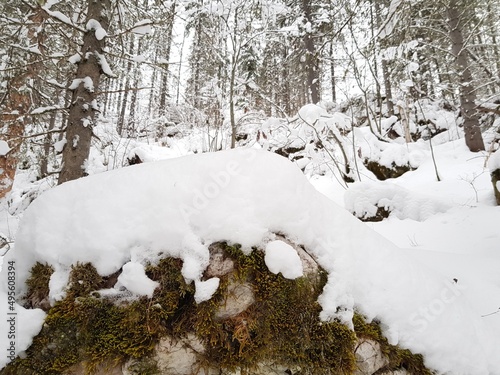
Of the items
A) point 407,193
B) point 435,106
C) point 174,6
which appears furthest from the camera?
point 435,106

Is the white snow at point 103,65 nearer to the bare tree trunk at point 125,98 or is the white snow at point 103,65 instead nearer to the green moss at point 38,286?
the bare tree trunk at point 125,98

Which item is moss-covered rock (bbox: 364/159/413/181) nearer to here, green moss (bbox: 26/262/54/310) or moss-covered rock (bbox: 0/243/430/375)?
moss-covered rock (bbox: 0/243/430/375)

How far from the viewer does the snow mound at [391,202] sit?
13.8ft

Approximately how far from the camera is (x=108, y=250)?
148 centimetres

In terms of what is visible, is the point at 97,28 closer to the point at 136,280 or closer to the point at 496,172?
the point at 136,280

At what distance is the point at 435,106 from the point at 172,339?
49.4 ft

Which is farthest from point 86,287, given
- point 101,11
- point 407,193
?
point 407,193

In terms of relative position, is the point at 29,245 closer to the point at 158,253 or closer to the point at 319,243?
the point at 158,253

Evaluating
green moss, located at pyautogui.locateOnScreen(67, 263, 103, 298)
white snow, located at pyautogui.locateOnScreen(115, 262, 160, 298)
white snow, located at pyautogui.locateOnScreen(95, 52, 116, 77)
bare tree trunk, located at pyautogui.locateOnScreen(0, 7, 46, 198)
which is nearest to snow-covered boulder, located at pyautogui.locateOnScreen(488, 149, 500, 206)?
white snow, located at pyautogui.locateOnScreen(115, 262, 160, 298)

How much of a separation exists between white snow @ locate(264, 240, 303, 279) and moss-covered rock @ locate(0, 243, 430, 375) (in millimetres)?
52

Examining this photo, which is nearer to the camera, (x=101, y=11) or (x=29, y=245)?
(x=29, y=245)

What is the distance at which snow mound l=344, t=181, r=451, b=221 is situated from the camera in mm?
4195

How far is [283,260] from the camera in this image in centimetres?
151

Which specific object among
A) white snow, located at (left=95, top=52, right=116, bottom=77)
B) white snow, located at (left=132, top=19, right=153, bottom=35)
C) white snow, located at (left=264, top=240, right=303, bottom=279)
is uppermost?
white snow, located at (left=132, top=19, right=153, bottom=35)
